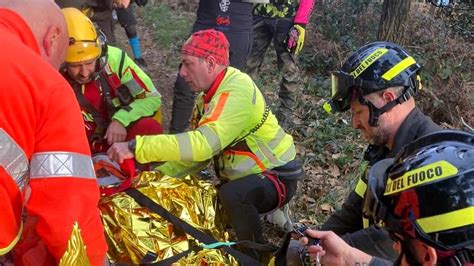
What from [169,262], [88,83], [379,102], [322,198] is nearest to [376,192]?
[379,102]

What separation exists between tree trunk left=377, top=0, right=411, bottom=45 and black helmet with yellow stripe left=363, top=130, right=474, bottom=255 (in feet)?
19.2

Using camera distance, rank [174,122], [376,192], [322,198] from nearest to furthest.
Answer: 1. [376,192]
2. [322,198]
3. [174,122]

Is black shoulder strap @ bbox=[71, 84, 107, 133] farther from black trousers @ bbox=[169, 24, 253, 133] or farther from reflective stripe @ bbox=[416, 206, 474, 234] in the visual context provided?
reflective stripe @ bbox=[416, 206, 474, 234]

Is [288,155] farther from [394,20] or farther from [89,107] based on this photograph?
[394,20]

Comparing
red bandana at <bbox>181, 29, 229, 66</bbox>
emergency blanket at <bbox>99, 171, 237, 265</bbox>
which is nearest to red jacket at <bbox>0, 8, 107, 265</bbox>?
emergency blanket at <bbox>99, 171, 237, 265</bbox>

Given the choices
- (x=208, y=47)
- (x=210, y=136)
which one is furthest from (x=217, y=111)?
(x=208, y=47)

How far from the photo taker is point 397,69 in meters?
2.63

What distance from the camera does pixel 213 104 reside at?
11.1 feet

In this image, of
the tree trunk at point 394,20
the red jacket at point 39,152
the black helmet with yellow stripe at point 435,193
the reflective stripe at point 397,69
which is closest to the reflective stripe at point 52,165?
the red jacket at point 39,152

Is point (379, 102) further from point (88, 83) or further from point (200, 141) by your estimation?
point (88, 83)

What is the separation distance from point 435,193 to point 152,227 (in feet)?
6.38

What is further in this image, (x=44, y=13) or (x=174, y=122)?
(x=174, y=122)

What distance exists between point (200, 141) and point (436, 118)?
399 cm

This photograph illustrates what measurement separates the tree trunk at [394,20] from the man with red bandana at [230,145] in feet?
13.1
